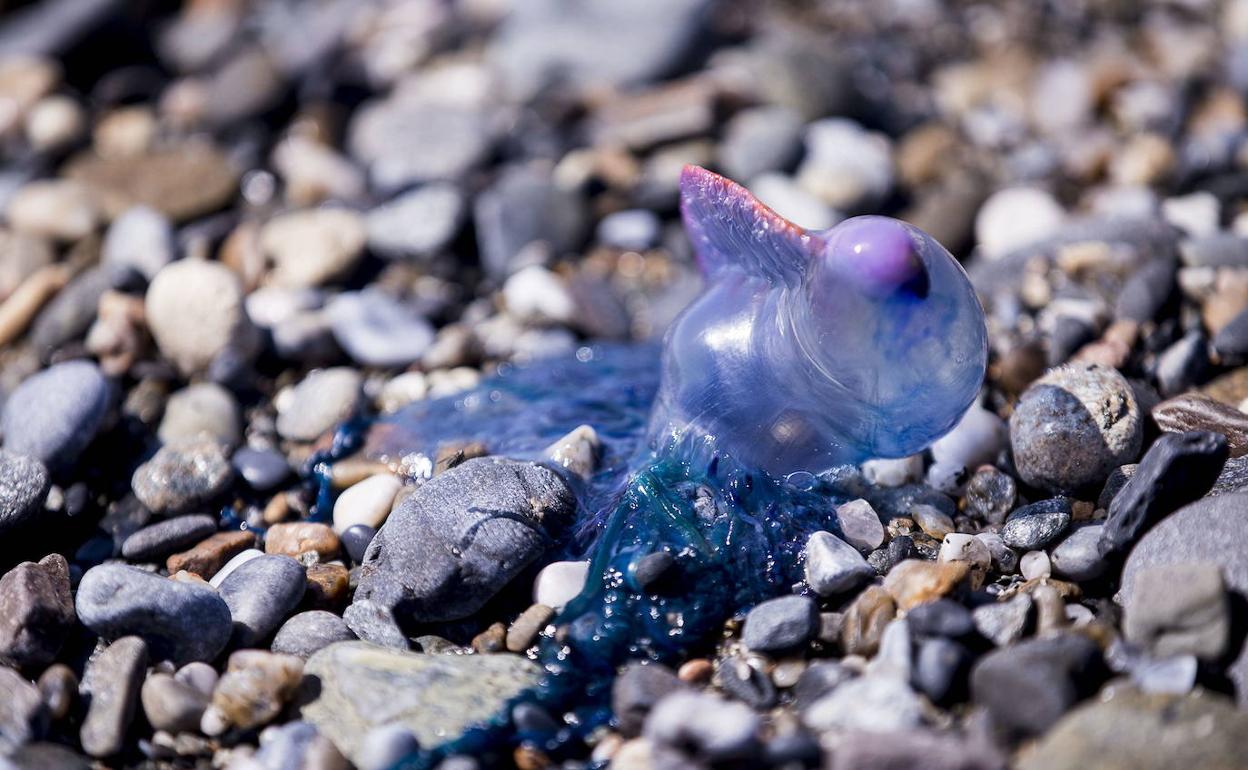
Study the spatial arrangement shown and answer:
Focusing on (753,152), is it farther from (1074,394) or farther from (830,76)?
(1074,394)

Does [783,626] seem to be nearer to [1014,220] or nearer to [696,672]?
[696,672]

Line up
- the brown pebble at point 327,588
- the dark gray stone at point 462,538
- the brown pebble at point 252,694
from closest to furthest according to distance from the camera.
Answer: the brown pebble at point 252,694
the dark gray stone at point 462,538
the brown pebble at point 327,588

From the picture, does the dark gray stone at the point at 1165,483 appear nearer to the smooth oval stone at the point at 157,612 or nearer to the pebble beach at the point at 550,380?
the pebble beach at the point at 550,380

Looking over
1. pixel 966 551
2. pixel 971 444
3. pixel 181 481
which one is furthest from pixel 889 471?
pixel 181 481

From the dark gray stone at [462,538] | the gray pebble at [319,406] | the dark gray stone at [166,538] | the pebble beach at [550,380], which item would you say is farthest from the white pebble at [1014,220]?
the dark gray stone at [166,538]

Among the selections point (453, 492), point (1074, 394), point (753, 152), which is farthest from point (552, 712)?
point (753, 152)

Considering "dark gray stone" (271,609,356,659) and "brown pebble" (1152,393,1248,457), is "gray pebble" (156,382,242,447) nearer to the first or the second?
"dark gray stone" (271,609,356,659)
